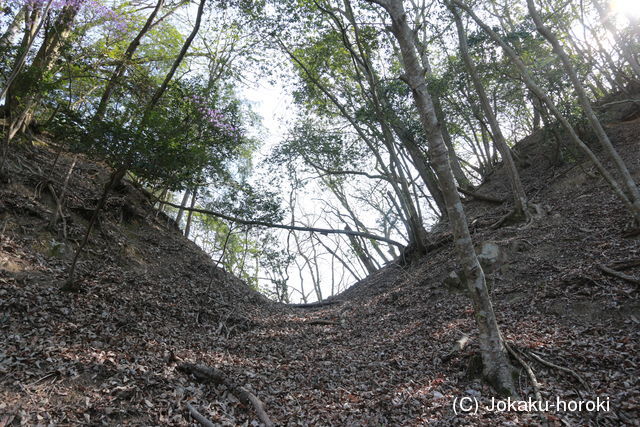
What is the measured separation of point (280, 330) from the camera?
937cm

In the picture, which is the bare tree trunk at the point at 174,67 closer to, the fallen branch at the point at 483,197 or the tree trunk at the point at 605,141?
the tree trunk at the point at 605,141

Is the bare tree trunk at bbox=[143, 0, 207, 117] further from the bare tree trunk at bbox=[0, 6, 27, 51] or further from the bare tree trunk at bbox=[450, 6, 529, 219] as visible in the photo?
the bare tree trunk at bbox=[450, 6, 529, 219]

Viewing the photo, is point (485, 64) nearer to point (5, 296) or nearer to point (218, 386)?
point (218, 386)

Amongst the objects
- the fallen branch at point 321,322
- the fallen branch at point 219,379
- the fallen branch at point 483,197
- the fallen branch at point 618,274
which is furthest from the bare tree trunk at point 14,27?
the fallen branch at point 483,197

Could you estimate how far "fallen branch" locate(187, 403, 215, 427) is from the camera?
3941 mm

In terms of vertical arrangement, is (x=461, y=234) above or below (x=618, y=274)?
above

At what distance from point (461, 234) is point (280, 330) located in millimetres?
6205

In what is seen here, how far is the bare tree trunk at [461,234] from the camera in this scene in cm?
456

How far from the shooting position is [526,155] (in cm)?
1677

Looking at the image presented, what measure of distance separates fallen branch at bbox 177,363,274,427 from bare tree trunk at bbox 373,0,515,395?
123 inches

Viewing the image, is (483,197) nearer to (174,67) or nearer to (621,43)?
(621,43)

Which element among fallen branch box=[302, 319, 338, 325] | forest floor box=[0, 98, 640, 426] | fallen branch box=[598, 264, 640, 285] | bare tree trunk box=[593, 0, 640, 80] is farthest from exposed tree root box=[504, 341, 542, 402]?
bare tree trunk box=[593, 0, 640, 80]

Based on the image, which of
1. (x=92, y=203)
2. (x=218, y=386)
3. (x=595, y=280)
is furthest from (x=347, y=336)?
(x=92, y=203)

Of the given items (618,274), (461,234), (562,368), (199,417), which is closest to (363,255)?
(618,274)
